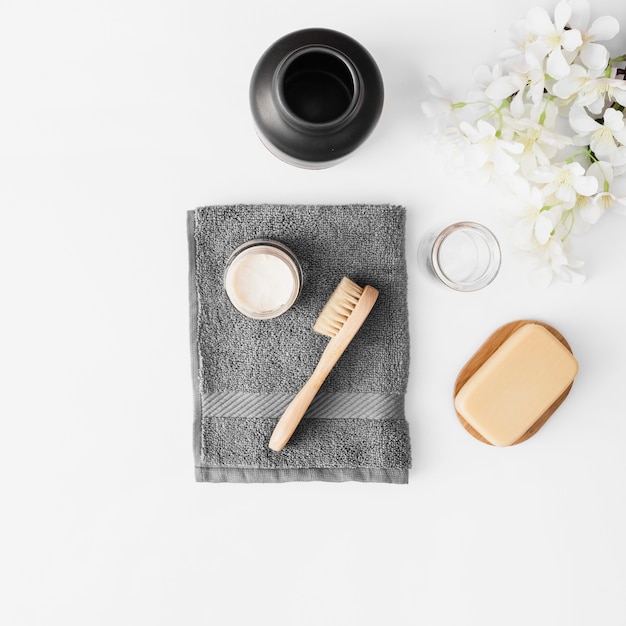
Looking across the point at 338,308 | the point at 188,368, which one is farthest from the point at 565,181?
the point at 188,368

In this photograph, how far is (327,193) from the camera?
27.0 inches

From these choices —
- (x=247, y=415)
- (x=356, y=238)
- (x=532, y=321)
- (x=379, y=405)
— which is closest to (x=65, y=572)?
(x=247, y=415)

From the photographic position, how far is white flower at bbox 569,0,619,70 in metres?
0.59

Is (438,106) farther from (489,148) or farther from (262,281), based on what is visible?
(262,281)

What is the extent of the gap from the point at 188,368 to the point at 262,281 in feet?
0.48

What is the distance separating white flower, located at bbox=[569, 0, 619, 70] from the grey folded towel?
24 cm

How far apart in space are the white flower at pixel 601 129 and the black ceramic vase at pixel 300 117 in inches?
8.8

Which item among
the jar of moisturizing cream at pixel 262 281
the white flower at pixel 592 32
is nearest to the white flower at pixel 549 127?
the white flower at pixel 592 32

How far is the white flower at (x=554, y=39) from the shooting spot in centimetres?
58

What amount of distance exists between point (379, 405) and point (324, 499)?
0.14m

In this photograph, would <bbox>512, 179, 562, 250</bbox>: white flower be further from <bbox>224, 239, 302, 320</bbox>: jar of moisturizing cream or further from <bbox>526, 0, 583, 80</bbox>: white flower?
<bbox>224, 239, 302, 320</bbox>: jar of moisturizing cream

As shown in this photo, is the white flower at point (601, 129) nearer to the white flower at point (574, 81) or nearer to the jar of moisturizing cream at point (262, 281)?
the white flower at point (574, 81)

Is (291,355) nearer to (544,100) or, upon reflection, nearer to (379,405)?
(379,405)

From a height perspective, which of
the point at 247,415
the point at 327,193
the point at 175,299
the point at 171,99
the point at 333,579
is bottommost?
the point at 333,579
